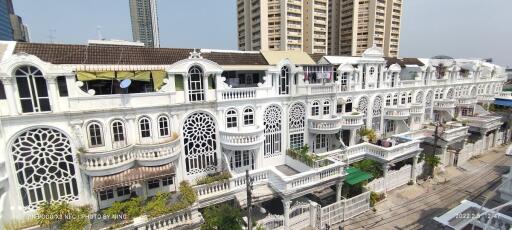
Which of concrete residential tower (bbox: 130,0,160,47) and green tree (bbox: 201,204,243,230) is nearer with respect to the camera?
green tree (bbox: 201,204,243,230)

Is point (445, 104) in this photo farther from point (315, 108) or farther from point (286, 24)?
point (286, 24)

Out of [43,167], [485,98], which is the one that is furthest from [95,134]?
[485,98]

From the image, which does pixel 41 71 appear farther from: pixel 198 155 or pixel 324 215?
pixel 324 215

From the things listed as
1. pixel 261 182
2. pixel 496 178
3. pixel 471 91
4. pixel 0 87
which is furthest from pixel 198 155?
pixel 471 91

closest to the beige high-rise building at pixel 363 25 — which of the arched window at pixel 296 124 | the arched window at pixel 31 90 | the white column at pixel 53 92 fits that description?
the arched window at pixel 296 124

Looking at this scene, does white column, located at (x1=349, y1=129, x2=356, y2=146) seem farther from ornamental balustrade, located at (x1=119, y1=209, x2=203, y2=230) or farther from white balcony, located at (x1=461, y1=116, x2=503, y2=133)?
white balcony, located at (x1=461, y1=116, x2=503, y2=133)

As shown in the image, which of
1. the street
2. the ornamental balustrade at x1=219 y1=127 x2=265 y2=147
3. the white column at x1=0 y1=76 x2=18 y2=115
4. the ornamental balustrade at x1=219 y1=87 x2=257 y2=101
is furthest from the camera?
the street

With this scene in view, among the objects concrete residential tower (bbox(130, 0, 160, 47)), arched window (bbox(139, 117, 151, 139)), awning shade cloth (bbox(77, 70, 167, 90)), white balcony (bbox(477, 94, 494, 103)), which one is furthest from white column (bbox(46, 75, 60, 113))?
concrete residential tower (bbox(130, 0, 160, 47))
